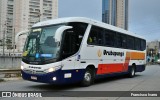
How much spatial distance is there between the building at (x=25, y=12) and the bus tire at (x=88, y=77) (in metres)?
30.9

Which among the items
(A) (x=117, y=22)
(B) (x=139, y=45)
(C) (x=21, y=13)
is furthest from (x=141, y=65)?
(C) (x=21, y=13)

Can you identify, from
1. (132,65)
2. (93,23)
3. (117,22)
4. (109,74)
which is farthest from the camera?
(117,22)

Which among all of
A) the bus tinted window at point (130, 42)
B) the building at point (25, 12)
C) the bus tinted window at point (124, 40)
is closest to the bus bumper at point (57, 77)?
the bus tinted window at point (124, 40)

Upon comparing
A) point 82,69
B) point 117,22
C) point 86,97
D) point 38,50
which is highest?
point 117,22

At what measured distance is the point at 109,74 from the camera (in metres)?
16.3

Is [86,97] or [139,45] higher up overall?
[139,45]

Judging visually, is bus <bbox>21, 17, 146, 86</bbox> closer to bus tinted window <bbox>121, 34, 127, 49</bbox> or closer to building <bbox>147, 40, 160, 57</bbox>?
bus tinted window <bbox>121, 34, 127, 49</bbox>

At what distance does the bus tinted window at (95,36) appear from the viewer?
13.9m

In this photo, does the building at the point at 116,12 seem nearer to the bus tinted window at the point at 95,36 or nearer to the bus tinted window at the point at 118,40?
the bus tinted window at the point at 118,40

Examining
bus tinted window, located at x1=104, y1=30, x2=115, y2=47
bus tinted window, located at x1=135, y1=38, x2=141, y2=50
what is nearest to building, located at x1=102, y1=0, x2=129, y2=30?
bus tinted window, located at x1=135, y1=38, x2=141, y2=50

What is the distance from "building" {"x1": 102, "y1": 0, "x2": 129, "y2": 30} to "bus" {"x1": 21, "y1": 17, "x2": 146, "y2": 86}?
92.9ft

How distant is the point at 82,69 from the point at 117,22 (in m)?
32.1

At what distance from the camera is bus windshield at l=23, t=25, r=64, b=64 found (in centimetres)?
1159

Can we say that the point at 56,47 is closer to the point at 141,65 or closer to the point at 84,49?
the point at 84,49
